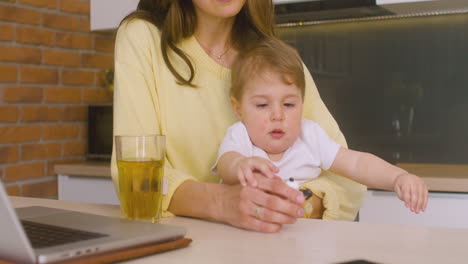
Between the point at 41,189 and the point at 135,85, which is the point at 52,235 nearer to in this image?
the point at 135,85

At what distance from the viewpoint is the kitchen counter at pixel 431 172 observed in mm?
1894

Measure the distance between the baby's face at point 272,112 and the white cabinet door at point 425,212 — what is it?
80 centimetres

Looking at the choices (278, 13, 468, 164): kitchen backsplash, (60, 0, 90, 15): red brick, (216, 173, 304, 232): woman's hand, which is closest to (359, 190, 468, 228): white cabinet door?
(278, 13, 468, 164): kitchen backsplash

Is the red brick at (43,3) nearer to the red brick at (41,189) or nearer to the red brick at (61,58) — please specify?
the red brick at (61,58)

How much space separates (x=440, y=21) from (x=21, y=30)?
1703 mm

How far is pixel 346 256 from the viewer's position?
738mm

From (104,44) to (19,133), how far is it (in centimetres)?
65

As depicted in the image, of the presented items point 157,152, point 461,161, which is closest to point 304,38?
point 461,161

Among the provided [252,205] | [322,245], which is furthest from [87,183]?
[322,245]

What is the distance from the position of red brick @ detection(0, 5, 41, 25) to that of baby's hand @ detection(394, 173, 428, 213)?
1.71 meters

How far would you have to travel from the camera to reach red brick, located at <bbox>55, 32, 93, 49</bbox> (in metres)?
2.48

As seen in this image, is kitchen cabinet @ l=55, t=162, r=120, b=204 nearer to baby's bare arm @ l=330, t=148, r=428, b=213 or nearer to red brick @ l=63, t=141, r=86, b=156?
red brick @ l=63, t=141, r=86, b=156

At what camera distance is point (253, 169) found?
907 millimetres

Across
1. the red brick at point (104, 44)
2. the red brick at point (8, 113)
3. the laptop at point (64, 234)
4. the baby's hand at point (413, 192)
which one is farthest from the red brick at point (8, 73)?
the baby's hand at point (413, 192)
